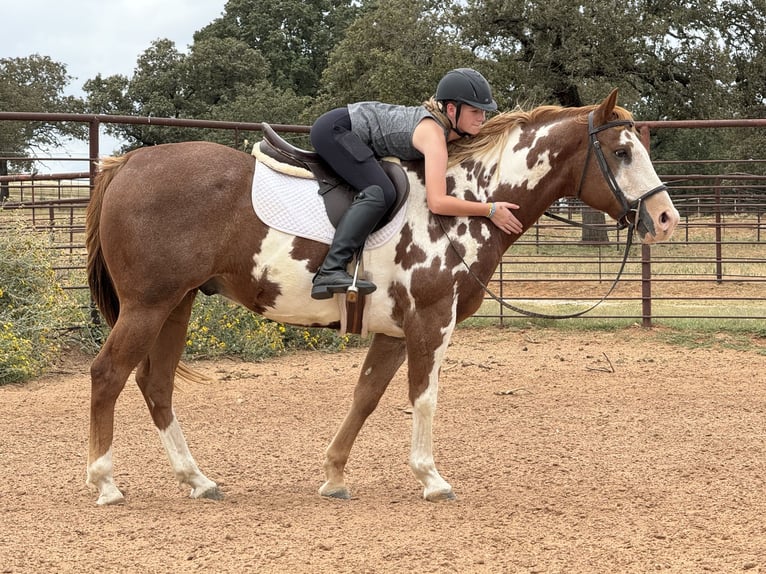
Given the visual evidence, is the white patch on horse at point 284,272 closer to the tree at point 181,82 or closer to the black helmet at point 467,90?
the black helmet at point 467,90

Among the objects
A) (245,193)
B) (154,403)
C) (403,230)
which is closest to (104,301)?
(154,403)

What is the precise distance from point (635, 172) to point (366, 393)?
1832 millimetres

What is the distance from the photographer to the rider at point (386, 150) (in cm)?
444

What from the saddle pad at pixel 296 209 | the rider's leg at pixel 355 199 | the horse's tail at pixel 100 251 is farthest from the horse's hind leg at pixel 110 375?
the rider's leg at pixel 355 199

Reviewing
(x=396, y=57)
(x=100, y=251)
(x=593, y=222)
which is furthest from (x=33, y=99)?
(x=100, y=251)

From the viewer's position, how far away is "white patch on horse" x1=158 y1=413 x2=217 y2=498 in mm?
4699

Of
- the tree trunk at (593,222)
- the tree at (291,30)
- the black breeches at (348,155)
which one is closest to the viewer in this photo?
the black breeches at (348,155)

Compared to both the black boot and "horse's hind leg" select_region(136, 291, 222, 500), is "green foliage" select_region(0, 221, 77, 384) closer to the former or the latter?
"horse's hind leg" select_region(136, 291, 222, 500)

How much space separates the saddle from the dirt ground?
1.51 metres

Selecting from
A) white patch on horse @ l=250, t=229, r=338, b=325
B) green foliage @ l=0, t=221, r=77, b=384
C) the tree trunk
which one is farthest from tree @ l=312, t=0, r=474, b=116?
white patch on horse @ l=250, t=229, r=338, b=325

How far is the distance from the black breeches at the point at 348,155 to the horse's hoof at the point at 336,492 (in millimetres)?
1523

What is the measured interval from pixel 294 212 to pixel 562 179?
1.44 meters

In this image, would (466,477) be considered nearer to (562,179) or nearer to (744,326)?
(562,179)

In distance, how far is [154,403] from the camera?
478 cm
